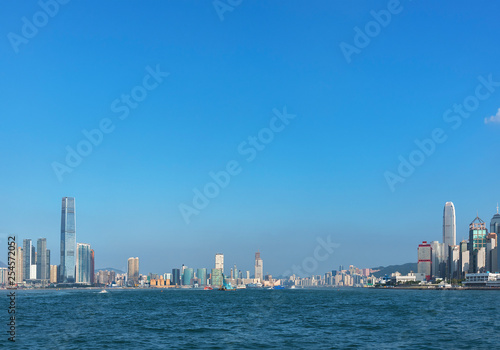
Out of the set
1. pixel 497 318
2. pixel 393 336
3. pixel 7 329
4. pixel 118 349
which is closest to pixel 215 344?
pixel 118 349

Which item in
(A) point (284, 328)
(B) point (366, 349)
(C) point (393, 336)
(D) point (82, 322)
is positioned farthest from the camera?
(D) point (82, 322)

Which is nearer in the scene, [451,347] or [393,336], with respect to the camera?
[451,347]

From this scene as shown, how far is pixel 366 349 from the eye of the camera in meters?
40.9

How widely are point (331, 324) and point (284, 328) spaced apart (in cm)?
812

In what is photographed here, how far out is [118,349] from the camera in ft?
136

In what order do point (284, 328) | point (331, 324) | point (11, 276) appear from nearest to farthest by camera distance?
point (11, 276) → point (284, 328) → point (331, 324)

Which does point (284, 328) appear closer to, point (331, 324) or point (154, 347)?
point (331, 324)

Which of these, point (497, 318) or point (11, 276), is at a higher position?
point (11, 276)

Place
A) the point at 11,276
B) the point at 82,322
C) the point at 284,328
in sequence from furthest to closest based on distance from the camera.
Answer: the point at 82,322 → the point at 284,328 → the point at 11,276

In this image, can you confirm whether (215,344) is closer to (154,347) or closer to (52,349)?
(154,347)

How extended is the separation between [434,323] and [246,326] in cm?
2418

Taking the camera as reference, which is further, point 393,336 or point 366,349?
point 393,336

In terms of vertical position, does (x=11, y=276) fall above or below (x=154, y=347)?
above

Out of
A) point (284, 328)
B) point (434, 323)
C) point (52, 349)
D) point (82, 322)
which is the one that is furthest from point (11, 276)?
point (434, 323)
